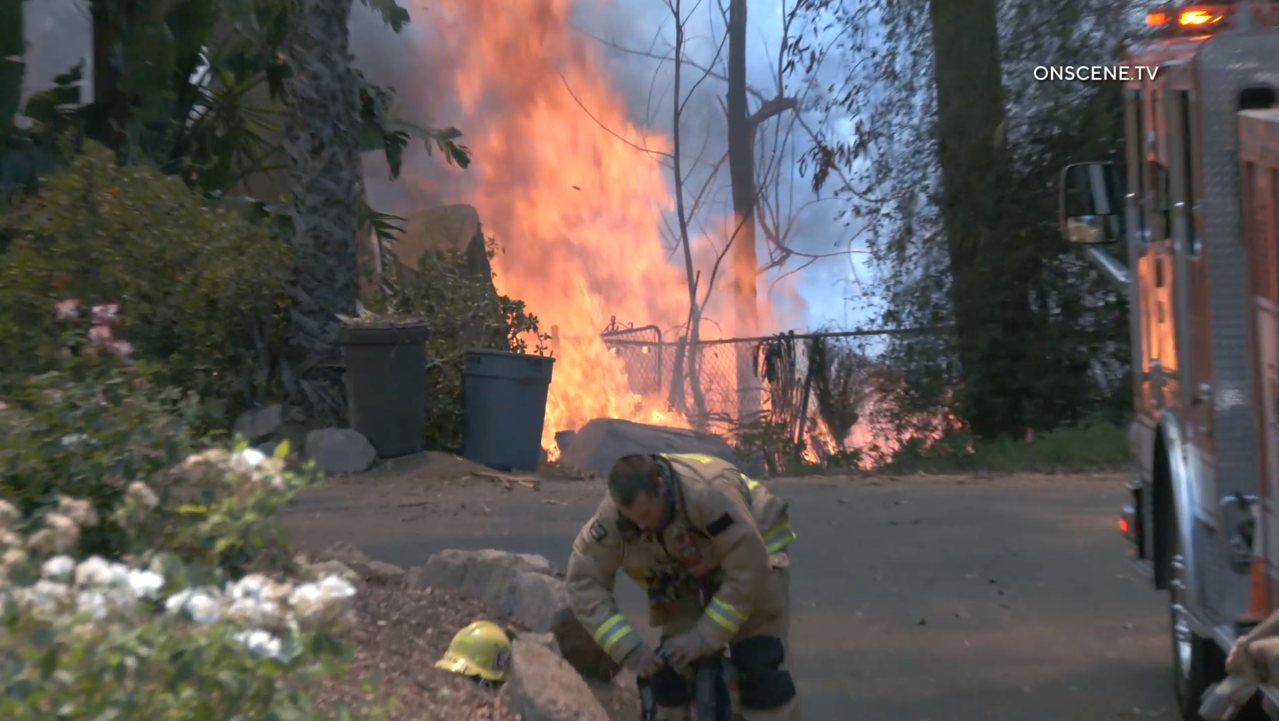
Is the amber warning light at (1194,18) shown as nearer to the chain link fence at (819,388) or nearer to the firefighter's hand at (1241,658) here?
the firefighter's hand at (1241,658)

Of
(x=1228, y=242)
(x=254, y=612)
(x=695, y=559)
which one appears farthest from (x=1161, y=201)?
(x=254, y=612)

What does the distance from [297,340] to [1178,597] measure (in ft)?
29.6

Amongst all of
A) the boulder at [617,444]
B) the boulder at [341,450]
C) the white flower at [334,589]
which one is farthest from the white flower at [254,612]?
the boulder at [617,444]

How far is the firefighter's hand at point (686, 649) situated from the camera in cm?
443

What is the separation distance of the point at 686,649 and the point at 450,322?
30.5 feet

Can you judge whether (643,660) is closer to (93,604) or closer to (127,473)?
(127,473)

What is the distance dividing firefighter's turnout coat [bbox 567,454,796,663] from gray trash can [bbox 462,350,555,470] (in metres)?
7.79

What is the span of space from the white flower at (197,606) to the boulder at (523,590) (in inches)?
132


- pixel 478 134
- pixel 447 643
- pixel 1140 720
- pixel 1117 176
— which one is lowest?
pixel 1140 720

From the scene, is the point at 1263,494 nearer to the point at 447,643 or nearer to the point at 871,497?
the point at 447,643

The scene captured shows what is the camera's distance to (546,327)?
2262 centimetres

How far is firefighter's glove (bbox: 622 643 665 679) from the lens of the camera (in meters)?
4.47

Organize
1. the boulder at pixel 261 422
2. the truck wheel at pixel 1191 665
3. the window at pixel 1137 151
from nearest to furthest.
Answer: the truck wheel at pixel 1191 665, the window at pixel 1137 151, the boulder at pixel 261 422

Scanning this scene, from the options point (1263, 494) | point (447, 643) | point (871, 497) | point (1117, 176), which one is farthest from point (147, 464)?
point (871, 497)
